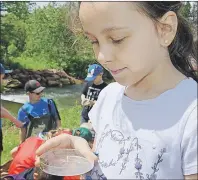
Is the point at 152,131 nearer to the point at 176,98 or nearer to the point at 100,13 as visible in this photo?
the point at 176,98

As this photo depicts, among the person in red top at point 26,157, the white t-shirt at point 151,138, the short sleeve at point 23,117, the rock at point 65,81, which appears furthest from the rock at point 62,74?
the white t-shirt at point 151,138

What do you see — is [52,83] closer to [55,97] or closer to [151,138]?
[55,97]

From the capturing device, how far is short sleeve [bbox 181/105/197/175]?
80cm

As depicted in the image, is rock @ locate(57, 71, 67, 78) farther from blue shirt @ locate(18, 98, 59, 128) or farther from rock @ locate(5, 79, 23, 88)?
blue shirt @ locate(18, 98, 59, 128)

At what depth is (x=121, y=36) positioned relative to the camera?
2.60 feet

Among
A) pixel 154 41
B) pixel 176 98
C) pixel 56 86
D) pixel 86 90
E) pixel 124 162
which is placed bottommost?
pixel 56 86

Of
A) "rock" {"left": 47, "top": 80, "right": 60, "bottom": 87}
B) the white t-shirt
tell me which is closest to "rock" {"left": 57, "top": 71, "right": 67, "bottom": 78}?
"rock" {"left": 47, "top": 80, "right": 60, "bottom": 87}

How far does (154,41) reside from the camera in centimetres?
84

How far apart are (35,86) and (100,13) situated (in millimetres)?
3199

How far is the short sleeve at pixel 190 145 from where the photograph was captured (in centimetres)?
80

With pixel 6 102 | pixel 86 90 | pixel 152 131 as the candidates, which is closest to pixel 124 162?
pixel 152 131

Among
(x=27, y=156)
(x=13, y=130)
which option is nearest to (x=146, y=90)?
(x=27, y=156)

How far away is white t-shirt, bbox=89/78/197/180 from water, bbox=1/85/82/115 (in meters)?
8.98

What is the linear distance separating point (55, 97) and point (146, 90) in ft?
37.2
